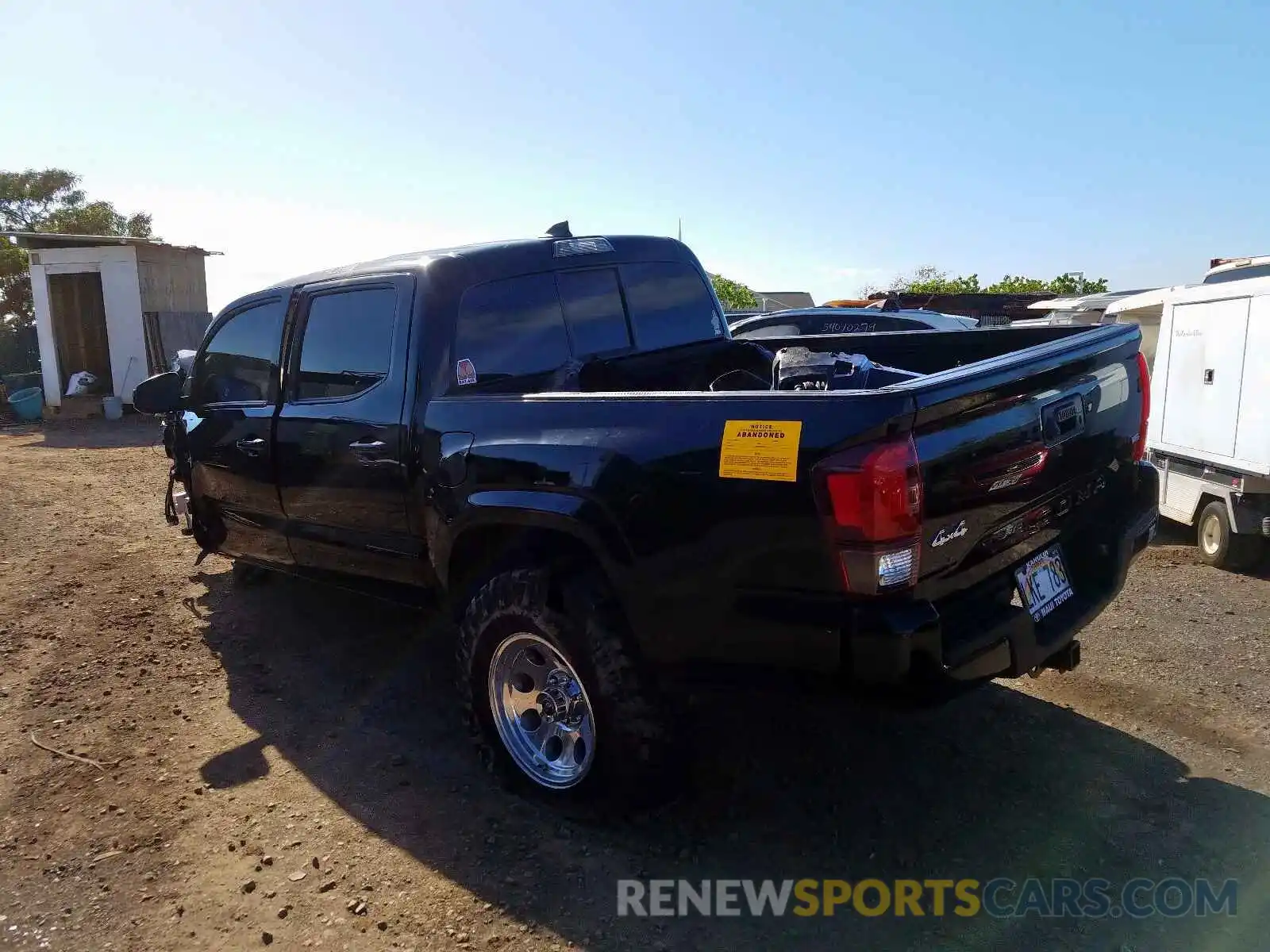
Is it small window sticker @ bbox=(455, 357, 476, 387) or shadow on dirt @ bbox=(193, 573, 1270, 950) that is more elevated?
small window sticker @ bbox=(455, 357, 476, 387)

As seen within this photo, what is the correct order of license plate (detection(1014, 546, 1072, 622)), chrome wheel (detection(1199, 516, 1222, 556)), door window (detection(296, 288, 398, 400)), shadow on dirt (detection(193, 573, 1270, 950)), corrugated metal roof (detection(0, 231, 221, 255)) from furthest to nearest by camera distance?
corrugated metal roof (detection(0, 231, 221, 255)) → chrome wheel (detection(1199, 516, 1222, 556)) → door window (detection(296, 288, 398, 400)) → license plate (detection(1014, 546, 1072, 622)) → shadow on dirt (detection(193, 573, 1270, 950))

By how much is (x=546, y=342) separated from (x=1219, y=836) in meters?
3.10

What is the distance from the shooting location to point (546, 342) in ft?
13.2

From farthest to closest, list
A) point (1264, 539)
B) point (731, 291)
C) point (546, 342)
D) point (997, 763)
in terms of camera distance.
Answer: point (731, 291) → point (1264, 539) → point (546, 342) → point (997, 763)

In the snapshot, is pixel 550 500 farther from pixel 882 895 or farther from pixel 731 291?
pixel 731 291

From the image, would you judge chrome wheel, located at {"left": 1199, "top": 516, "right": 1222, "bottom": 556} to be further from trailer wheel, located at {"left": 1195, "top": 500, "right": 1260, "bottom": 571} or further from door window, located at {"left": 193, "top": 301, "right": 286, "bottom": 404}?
door window, located at {"left": 193, "top": 301, "right": 286, "bottom": 404}

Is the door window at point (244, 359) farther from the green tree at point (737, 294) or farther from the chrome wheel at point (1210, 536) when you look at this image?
the green tree at point (737, 294)

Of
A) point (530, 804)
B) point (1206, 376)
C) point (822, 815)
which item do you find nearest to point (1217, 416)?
point (1206, 376)

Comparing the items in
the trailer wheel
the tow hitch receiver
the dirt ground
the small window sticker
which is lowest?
the dirt ground

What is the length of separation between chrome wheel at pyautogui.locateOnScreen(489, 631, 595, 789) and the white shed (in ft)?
52.5

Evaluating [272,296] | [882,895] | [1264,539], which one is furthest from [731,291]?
[882,895]

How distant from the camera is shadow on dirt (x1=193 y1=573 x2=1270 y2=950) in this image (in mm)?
2723

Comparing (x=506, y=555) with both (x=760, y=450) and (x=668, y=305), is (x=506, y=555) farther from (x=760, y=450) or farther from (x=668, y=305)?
(x=668, y=305)

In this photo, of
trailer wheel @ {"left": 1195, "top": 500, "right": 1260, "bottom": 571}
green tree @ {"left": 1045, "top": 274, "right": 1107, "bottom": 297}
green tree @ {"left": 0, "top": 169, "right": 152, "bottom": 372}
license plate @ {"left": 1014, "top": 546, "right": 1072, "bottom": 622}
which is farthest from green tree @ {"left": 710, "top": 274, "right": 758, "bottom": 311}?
license plate @ {"left": 1014, "top": 546, "right": 1072, "bottom": 622}
